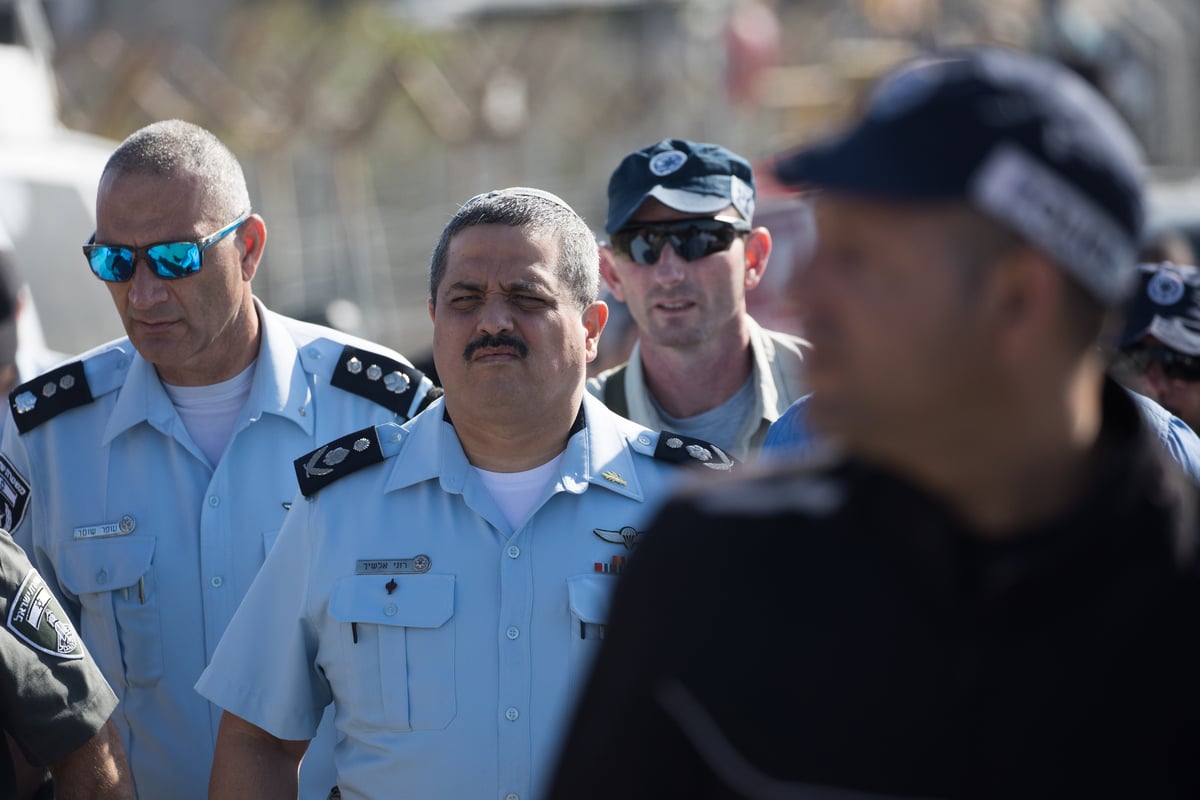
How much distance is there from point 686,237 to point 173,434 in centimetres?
156

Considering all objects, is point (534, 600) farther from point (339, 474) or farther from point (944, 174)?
point (944, 174)

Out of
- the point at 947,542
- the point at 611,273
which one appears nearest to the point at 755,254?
the point at 611,273

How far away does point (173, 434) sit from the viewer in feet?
12.7

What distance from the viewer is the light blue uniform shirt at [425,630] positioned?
9.84 ft

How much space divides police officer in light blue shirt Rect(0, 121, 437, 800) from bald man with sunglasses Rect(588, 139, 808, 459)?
772 mm

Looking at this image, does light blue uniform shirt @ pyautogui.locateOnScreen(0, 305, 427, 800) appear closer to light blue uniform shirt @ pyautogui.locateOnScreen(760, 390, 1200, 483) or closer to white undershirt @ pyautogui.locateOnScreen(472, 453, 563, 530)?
white undershirt @ pyautogui.locateOnScreen(472, 453, 563, 530)

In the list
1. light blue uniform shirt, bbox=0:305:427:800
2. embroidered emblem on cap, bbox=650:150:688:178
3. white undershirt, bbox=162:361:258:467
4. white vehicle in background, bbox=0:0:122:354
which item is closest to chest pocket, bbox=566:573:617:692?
light blue uniform shirt, bbox=0:305:427:800

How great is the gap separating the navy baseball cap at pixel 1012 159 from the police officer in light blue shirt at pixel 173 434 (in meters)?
2.41

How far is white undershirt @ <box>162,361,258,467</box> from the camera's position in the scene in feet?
13.1

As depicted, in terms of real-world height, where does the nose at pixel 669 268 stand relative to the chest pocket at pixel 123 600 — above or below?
above

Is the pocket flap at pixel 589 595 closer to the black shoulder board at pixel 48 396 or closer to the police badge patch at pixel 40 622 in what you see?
the police badge patch at pixel 40 622

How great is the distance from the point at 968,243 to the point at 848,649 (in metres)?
0.47

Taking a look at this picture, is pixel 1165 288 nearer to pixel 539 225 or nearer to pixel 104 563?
pixel 539 225

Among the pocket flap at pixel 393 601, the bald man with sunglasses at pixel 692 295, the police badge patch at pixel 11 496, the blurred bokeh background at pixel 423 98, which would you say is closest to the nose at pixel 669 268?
the bald man with sunglasses at pixel 692 295
